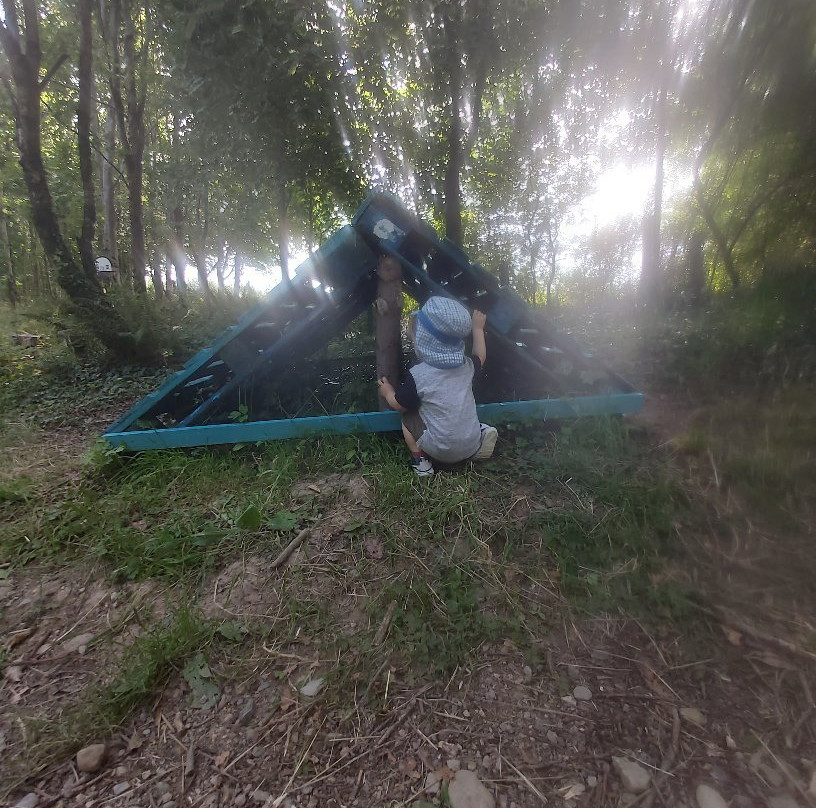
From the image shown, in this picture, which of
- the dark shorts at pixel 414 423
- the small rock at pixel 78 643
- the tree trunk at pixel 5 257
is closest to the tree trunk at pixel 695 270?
the dark shorts at pixel 414 423

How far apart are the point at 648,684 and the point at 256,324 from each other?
3229mm

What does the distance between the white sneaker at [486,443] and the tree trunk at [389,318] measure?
83cm

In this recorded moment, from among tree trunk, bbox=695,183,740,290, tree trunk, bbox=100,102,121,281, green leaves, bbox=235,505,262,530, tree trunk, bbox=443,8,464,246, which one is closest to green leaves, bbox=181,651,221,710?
green leaves, bbox=235,505,262,530

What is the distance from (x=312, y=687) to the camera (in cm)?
164

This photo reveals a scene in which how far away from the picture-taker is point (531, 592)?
6.49 feet

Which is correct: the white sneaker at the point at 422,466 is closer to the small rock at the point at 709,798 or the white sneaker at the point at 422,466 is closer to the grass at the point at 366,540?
the grass at the point at 366,540

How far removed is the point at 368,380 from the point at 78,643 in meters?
2.69

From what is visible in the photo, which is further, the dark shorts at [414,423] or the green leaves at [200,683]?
the dark shorts at [414,423]

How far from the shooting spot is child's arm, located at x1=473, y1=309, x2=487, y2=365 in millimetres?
2947

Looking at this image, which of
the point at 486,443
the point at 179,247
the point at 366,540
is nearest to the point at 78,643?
the point at 366,540

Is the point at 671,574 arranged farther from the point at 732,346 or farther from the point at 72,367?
the point at 72,367

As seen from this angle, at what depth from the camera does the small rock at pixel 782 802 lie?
47.5 inches

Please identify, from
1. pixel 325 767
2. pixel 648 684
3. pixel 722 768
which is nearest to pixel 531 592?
pixel 648 684

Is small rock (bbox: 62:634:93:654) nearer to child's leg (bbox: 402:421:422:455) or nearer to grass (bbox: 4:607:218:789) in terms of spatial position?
grass (bbox: 4:607:218:789)
